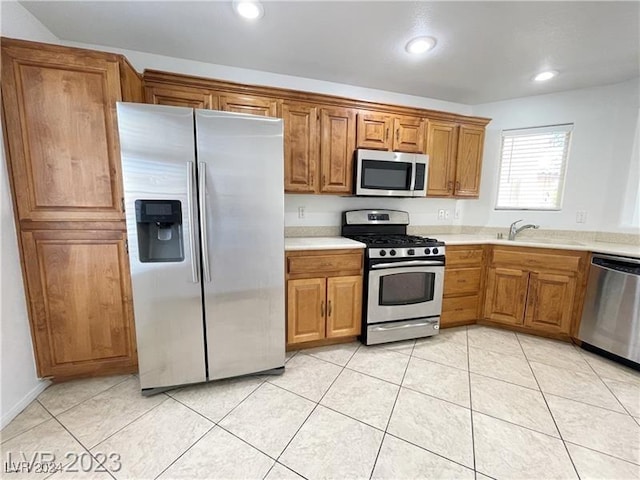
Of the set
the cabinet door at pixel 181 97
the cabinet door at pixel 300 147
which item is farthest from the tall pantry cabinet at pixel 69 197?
the cabinet door at pixel 300 147

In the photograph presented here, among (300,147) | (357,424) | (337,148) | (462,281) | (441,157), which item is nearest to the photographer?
(357,424)

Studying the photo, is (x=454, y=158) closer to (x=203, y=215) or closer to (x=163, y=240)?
(x=203, y=215)

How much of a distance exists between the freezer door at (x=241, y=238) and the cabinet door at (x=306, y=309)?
0.27 metres

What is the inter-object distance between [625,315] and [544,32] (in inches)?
90.4

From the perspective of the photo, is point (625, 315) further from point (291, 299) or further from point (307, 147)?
point (307, 147)

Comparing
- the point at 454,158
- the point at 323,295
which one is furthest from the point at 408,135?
the point at 323,295

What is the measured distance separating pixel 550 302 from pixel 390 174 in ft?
6.51

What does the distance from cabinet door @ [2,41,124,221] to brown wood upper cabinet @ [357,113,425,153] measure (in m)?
1.96

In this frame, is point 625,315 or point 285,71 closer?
point 625,315

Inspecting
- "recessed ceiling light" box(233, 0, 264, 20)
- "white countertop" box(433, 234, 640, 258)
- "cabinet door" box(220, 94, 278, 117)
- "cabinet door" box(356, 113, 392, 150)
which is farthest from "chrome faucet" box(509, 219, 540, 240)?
"recessed ceiling light" box(233, 0, 264, 20)

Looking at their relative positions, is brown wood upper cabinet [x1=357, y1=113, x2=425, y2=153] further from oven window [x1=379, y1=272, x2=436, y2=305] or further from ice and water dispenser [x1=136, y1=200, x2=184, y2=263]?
Answer: ice and water dispenser [x1=136, y1=200, x2=184, y2=263]

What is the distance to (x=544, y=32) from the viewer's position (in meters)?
1.85

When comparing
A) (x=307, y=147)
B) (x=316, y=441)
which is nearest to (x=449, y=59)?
(x=307, y=147)

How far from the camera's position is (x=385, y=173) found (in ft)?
8.74
